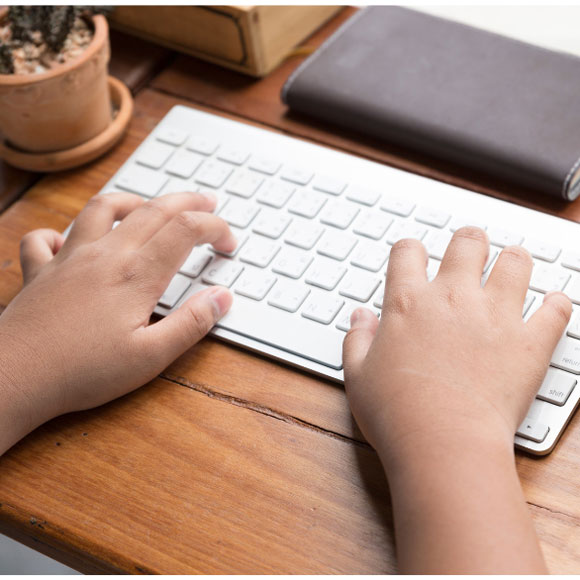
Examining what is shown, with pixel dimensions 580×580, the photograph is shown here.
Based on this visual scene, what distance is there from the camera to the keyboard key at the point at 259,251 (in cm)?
65

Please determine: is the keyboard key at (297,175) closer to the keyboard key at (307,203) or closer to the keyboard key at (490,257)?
the keyboard key at (307,203)

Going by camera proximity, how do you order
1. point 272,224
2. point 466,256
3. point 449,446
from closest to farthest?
point 449,446, point 466,256, point 272,224

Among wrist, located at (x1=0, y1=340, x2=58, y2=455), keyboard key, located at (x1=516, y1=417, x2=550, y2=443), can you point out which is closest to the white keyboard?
keyboard key, located at (x1=516, y1=417, x2=550, y2=443)

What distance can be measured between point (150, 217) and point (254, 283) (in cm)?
11

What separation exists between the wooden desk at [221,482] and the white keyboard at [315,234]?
28 millimetres

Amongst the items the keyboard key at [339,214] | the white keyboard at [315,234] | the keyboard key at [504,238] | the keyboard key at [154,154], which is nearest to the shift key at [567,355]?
the white keyboard at [315,234]

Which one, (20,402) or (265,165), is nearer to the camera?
(20,402)

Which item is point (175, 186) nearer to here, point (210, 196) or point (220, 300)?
point (210, 196)

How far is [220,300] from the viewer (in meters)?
0.61

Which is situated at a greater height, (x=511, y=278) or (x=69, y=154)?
(x=511, y=278)

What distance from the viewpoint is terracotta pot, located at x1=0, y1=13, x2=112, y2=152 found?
2.27 feet

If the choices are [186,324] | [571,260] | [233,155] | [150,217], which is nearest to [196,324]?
[186,324]

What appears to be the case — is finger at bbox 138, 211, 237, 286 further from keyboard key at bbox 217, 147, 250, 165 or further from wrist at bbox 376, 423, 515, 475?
wrist at bbox 376, 423, 515, 475

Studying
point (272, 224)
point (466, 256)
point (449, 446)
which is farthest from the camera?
point (272, 224)
